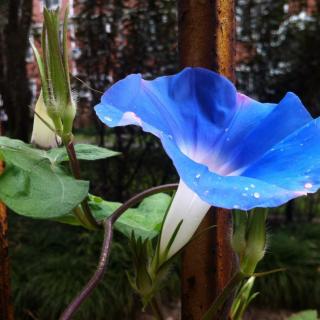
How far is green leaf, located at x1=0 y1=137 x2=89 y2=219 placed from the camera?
0.37 m

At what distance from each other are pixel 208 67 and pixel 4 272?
0.32 m

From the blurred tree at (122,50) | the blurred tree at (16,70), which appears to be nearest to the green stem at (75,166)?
the blurred tree at (122,50)

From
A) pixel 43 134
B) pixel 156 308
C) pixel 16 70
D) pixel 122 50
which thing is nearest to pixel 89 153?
pixel 43 134

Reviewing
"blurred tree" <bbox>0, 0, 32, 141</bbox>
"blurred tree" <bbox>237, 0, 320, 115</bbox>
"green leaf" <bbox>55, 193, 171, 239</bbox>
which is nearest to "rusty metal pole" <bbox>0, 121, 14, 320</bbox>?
"green leaf" <bbox>55, 193, 171, 239</bbox>

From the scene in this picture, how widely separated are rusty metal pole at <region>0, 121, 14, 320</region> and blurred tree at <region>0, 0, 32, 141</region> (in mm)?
2595

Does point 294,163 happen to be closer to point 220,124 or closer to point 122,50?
point 220,124

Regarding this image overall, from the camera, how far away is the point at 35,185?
0.39 m

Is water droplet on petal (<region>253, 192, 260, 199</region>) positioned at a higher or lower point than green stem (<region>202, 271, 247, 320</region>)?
higher

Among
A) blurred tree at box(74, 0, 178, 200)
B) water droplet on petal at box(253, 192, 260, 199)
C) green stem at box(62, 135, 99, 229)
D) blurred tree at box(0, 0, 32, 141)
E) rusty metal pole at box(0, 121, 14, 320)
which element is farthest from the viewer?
blurred tree at box(0, 0, 32, 141)

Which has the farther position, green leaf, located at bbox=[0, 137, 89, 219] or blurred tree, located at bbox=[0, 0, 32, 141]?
blurred tree, located at bbox=[0, 0, 32, 141]

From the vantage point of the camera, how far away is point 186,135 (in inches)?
15.5

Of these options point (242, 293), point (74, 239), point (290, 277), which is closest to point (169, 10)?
point (74, 239)

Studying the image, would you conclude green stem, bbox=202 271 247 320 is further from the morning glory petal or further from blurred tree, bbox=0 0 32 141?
blurred tree, bbox=0 0 32 141

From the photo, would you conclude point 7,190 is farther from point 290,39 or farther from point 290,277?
point 290,39
